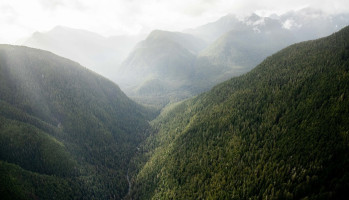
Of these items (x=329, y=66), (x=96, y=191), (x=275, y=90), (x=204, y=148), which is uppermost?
(x=329, y=66)

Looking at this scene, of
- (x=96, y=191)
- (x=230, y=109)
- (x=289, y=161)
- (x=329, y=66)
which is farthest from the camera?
(x=230, y=109)

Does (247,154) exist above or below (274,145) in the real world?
below

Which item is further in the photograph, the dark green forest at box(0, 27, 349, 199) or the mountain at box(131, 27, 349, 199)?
the dark green forest at box(0, 27, 349, 199)

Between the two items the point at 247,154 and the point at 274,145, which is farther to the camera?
the point at 247,154

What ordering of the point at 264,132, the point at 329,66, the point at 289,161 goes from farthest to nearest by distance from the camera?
the point at 329,66 < the point at 264,132 < the point at 289,161

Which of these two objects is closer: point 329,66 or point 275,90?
point 329,66

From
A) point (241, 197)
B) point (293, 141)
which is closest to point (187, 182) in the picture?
point (241, 197)

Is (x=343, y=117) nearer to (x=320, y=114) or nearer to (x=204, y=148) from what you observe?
(x=320, y=114)

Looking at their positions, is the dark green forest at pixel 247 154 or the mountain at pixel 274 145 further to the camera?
the dark green forest at pixel 247 154
